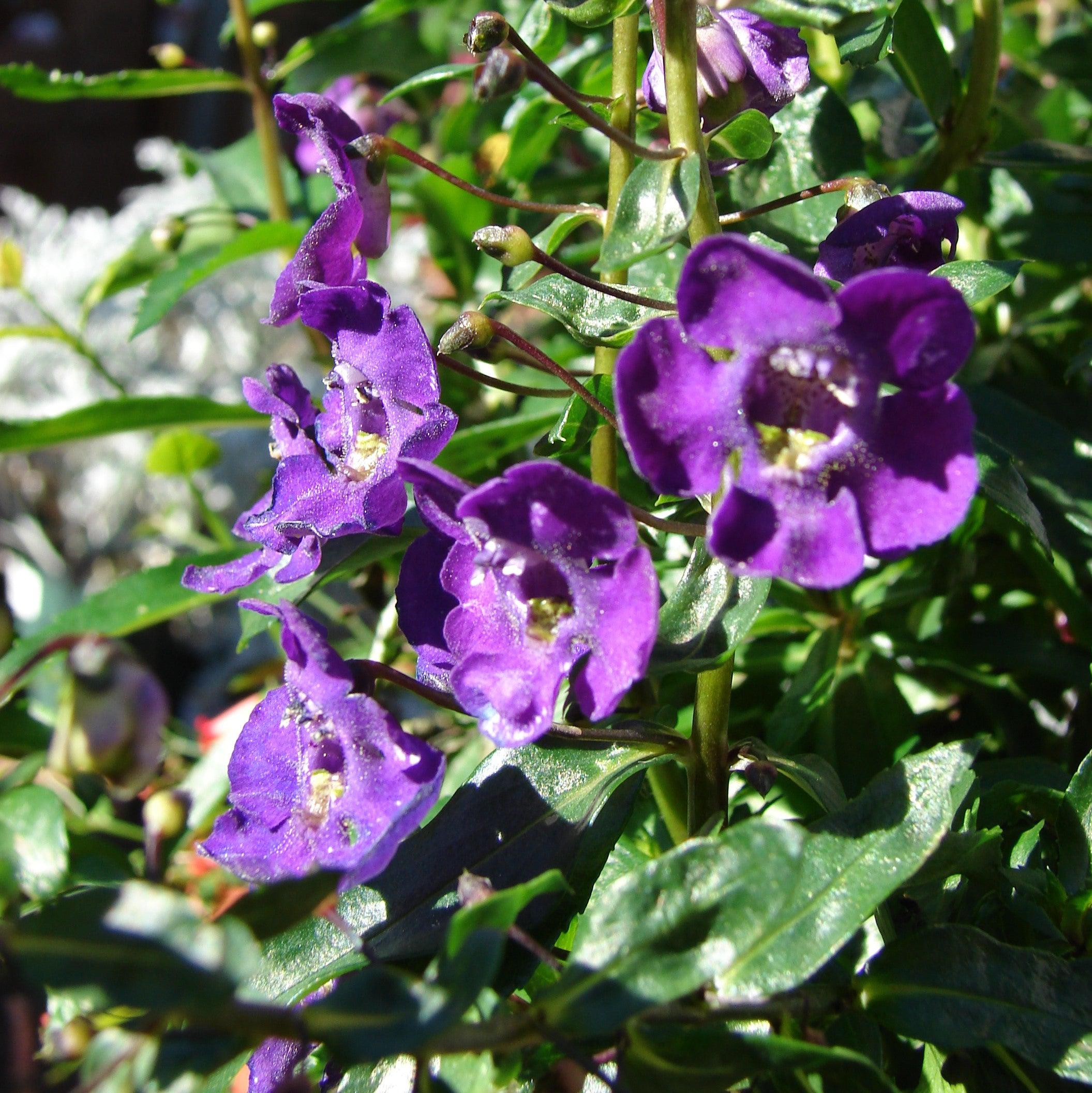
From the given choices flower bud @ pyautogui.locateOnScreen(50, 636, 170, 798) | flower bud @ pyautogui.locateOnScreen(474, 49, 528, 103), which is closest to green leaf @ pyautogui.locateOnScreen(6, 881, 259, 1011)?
flower bud @ pyautogui.locateOnScreen(50, 636, 170, 798)

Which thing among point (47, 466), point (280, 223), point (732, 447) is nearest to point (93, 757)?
point (732, 447)

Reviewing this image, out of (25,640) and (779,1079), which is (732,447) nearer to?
(779,1079)

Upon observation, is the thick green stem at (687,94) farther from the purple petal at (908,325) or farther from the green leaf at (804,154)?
the green leaf at (804,154)

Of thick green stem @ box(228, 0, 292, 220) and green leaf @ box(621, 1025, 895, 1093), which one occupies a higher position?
thick green stem @ box(228, 0, 292, 220)

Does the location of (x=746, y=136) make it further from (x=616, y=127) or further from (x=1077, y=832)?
(x=1077, y=832)

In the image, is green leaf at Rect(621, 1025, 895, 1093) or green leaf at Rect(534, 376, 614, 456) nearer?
green leaf at Rect(621, 1025, 895, 1093)

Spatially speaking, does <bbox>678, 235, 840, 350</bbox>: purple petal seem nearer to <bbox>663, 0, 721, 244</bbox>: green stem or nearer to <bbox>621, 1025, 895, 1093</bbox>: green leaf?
<bbox>663, 0, 721, 244</bbox>: green stem

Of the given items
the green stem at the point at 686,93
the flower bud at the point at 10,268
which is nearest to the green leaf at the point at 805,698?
the green stem at the point at 686,93

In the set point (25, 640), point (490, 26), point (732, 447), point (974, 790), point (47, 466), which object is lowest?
point (47, 466)
